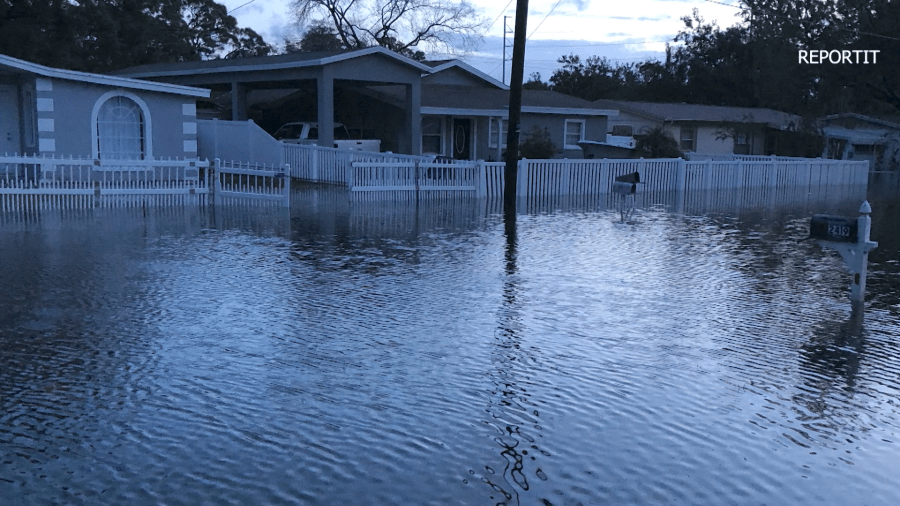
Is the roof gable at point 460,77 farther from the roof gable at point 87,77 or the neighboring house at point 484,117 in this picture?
the roof gable at point 87,77

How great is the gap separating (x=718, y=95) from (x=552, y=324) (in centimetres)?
6123

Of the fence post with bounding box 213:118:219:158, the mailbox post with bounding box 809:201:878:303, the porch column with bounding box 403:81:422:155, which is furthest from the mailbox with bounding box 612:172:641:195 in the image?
the fence post with bounding box 213:118:219:158

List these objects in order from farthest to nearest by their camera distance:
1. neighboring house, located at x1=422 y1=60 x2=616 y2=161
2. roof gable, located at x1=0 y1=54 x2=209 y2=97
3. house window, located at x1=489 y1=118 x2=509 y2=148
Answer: house window, located at x1=489 y1=118 x2=509 y2=148
neighboring house, located at x1=422 y1=60 x2=616 y2=161
roof gable, located at x1=0 y1=54 x2=209 y2=97

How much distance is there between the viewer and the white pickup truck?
3334cm

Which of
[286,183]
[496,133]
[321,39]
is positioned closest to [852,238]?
[286,183]

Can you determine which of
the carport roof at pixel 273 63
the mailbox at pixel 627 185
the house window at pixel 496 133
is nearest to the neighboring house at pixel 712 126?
the house window at pixel 496 133

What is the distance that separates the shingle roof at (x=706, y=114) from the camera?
4806 cm

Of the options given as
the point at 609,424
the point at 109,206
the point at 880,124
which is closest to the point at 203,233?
the point at 109,206

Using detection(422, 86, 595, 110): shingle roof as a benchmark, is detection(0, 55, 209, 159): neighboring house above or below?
below

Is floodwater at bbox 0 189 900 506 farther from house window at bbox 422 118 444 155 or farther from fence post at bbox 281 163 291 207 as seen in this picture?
→ house window at bbox 422 118 444 155

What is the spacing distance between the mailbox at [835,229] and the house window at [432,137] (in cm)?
2754

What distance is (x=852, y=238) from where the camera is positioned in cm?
1086

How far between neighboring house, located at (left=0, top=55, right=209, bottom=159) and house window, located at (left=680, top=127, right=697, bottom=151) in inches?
1194

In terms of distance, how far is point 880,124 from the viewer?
53312mm
